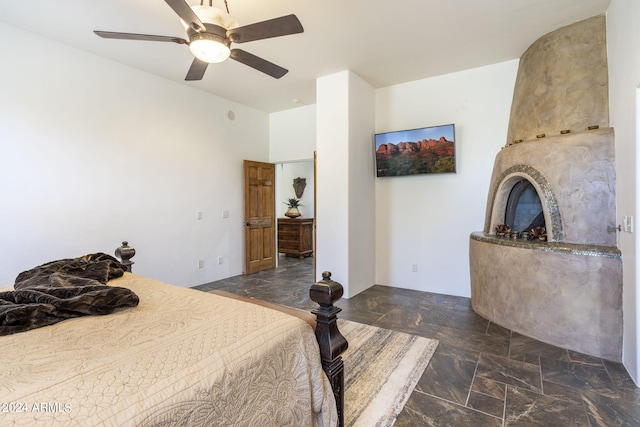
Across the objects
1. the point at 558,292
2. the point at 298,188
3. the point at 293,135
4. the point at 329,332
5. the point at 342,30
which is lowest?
the point at 558,292

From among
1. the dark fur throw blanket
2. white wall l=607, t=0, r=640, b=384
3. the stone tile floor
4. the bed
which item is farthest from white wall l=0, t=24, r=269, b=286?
white wall l=607, t=0, r=640, b=384

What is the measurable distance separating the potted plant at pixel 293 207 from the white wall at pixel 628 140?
6056 millimetres

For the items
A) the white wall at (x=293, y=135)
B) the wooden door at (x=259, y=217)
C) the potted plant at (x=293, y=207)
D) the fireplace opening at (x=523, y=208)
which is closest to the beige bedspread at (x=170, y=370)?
the fireplace opening at (x=523, y=208)

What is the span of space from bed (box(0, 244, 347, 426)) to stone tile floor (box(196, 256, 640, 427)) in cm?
84

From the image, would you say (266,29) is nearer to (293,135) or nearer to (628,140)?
(628,140)

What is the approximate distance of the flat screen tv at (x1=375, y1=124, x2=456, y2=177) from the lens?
409cm

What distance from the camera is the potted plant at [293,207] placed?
304 inches

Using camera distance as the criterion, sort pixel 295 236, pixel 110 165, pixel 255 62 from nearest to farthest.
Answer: pixel 255 62
pixel 110 165
pixel 295 236

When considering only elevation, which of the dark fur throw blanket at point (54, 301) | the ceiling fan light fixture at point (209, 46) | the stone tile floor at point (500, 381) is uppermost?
the ceiling fan light fixture at point (209, 46)

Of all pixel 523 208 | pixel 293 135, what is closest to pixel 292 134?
pixel 293 135

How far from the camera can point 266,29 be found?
2.05 metres

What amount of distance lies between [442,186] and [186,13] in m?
3.60

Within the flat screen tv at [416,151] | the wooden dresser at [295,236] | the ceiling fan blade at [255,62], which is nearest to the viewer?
the ceiling fan blade at [255,62]

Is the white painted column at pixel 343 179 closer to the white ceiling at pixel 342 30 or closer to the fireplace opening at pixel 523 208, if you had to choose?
the white ceiling at pixel 342 30
